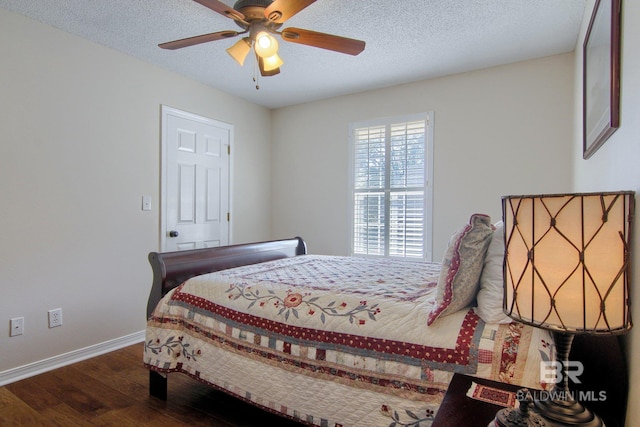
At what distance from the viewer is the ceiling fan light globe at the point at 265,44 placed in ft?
6.59

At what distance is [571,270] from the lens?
0.75m

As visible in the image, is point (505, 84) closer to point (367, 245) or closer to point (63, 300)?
point (367, 245)

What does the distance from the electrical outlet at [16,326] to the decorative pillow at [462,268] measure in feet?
Result: 9.00

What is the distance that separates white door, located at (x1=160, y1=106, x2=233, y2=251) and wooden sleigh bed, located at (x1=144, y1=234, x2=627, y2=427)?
4.52 ft

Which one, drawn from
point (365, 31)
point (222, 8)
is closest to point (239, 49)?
point (222, 8)

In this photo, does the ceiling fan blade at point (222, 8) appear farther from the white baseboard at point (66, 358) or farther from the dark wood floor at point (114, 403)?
the white baseboard at point (66, 358)

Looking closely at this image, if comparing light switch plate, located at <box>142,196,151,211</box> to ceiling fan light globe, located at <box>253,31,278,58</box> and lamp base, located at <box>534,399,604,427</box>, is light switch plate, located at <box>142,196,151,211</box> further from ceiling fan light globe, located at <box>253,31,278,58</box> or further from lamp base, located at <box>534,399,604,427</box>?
lamp base, located at <box>534,399,604,427</box>

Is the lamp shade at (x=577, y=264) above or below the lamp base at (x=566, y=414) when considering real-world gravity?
above

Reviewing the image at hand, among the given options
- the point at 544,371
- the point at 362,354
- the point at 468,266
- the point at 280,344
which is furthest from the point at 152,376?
the point at 544,371

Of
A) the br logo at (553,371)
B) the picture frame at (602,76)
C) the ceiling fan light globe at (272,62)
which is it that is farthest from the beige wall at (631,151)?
the ceiling fan light globe at (272,62)

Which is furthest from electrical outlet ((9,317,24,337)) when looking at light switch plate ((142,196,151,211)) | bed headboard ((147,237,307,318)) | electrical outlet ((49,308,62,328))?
light switch plate ((142,196,151,211))

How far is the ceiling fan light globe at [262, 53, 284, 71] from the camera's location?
88.4 inches

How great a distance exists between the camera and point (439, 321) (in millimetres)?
1377

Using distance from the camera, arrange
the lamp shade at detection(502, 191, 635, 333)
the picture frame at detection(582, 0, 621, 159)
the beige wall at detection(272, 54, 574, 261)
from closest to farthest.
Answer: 1. the lamp shade at detection(502, 191, 635, 333)
2. the picture frame at detection(582, 0, 621, 159)
3. the beige wall at detection(272, 54, 574, 261)
